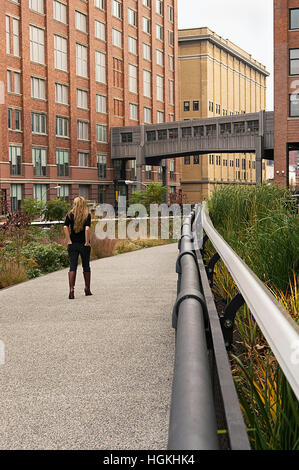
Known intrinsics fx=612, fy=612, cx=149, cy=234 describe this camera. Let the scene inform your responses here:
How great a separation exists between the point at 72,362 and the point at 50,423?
68.7 inches

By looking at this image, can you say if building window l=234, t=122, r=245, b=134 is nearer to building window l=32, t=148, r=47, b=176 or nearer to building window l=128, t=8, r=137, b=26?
building window l=32, t=148, r=47, b=176

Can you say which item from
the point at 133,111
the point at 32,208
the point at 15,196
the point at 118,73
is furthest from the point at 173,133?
the point at 32,208

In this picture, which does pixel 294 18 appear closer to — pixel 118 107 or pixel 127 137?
pixel 127 137

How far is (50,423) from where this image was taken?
4.51 m

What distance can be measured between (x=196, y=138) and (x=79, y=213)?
185ft

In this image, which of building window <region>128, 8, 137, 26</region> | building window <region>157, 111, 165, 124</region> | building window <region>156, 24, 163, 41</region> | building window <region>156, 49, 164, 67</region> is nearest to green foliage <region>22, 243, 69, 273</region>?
building window <region>128, 8, 137, 26</region>

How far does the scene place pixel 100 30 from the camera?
2653 inches

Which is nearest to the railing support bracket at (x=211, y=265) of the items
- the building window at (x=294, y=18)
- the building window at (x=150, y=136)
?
the building window at (x=294, y=18)

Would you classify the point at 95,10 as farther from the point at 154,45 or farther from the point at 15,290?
the point at 15,290

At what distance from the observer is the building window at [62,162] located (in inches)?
2363

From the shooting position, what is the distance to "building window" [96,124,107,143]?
2640 inches

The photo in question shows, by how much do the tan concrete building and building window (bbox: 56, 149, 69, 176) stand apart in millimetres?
30356

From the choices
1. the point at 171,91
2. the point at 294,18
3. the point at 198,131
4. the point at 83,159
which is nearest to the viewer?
the point at 294,18
